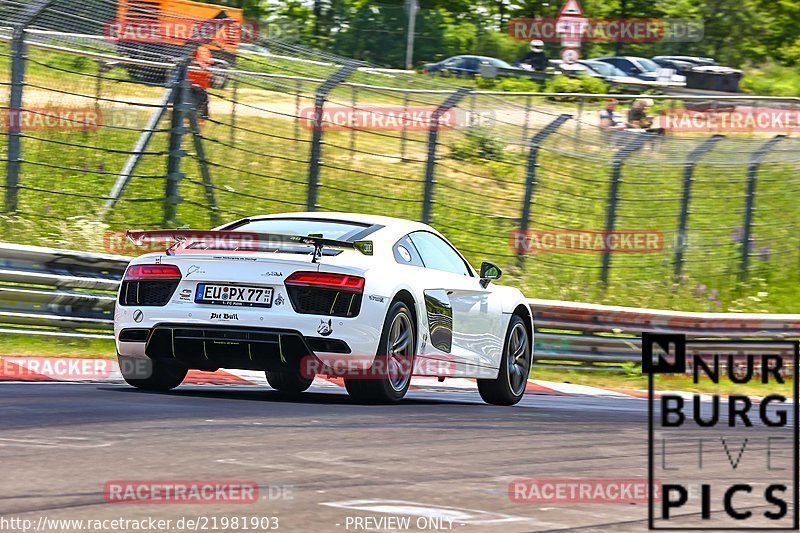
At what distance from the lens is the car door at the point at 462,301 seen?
9031mm

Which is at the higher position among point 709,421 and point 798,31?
point 798,31

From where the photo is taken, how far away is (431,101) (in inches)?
635

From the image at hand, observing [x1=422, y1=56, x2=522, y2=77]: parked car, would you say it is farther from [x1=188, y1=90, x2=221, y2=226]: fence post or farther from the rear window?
the rear window

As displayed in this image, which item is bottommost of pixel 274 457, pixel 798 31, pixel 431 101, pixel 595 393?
pixel 595 393

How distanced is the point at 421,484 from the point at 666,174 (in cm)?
1404

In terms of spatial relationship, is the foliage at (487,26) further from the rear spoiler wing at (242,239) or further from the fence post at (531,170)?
the rear spoiler wing at (242,239)

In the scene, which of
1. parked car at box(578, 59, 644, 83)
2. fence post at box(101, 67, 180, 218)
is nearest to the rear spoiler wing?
fence post at box(101, 67, 180, 218)

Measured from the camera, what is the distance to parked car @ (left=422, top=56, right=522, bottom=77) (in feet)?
133

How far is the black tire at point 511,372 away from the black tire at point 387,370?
5.08 ft

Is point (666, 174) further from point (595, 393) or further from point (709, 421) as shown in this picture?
point (709, 421)

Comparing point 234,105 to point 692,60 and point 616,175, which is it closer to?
point 616,175

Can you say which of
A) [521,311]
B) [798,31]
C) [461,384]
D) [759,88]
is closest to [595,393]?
[461,384]

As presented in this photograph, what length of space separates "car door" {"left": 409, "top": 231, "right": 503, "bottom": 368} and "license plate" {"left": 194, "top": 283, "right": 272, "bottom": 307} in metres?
1.26

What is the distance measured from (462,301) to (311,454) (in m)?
3.26
